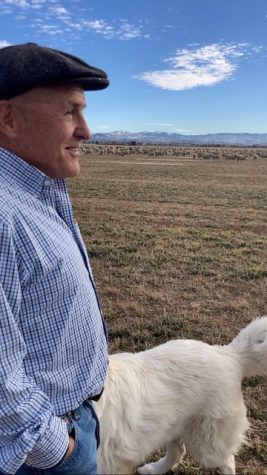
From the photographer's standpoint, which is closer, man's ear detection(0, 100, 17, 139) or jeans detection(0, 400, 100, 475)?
man's ear detection(0, 100, 17, 139)

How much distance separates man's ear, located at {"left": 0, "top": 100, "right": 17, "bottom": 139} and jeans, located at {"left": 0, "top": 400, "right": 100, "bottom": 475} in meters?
1.05

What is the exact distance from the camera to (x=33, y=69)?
1.46 m

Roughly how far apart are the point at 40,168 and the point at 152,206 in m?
13.5

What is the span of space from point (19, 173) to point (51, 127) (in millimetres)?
202

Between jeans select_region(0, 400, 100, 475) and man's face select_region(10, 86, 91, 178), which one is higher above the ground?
man's face select_region(10, 86, 91, 178)

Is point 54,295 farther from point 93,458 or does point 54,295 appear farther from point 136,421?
point 136,421

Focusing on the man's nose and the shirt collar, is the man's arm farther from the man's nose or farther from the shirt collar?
the man's nose

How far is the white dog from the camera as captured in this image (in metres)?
2.34

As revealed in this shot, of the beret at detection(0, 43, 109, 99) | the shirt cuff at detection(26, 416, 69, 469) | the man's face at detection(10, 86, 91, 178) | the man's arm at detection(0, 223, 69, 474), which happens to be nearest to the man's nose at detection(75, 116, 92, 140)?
the man's face at detection(10, 86, 91, 178)

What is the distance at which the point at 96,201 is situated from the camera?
15.8 meters

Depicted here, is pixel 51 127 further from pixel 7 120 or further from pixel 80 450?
pixel 80 450

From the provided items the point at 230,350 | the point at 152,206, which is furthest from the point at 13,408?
the point at 152,206

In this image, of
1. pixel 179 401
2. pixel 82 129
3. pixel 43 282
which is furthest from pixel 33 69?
pixel 179 401

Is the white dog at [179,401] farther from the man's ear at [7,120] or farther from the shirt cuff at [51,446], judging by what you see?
the man's ear at [7,120]
